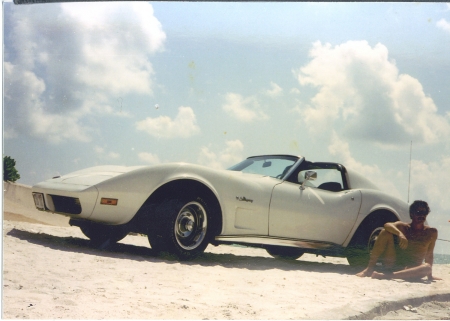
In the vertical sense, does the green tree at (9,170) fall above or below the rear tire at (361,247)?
above

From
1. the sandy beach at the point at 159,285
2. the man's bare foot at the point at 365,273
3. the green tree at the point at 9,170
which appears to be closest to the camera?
the sandy beach at the point at 159,285

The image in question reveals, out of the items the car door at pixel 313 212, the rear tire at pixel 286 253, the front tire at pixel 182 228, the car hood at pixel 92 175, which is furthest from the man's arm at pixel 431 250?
the car hood at pixel 92 175

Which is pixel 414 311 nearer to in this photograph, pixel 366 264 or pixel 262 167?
pixel 366 264

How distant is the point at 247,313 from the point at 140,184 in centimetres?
125

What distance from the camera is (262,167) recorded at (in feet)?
13.9

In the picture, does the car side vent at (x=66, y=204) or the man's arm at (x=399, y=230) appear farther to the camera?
the man's arm at (x=399, y=230)

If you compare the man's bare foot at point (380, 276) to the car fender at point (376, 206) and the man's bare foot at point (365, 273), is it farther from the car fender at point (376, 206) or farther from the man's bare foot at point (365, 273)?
the car fender at point (376, 206)

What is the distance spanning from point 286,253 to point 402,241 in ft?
3.49

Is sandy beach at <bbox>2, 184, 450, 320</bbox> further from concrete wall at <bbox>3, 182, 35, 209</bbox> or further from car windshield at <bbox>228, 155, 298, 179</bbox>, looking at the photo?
car windshield at <bbox>228, 155, 298, 179</bbox>

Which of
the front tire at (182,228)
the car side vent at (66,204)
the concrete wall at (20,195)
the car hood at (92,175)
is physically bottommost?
the front tire at (182,228)

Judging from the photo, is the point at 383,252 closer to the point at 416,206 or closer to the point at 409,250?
the point at 409,250

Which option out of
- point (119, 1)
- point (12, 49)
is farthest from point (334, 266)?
point (12, 49)

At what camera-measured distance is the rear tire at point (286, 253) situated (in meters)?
4.41

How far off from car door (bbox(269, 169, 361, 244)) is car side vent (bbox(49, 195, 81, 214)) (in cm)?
159
